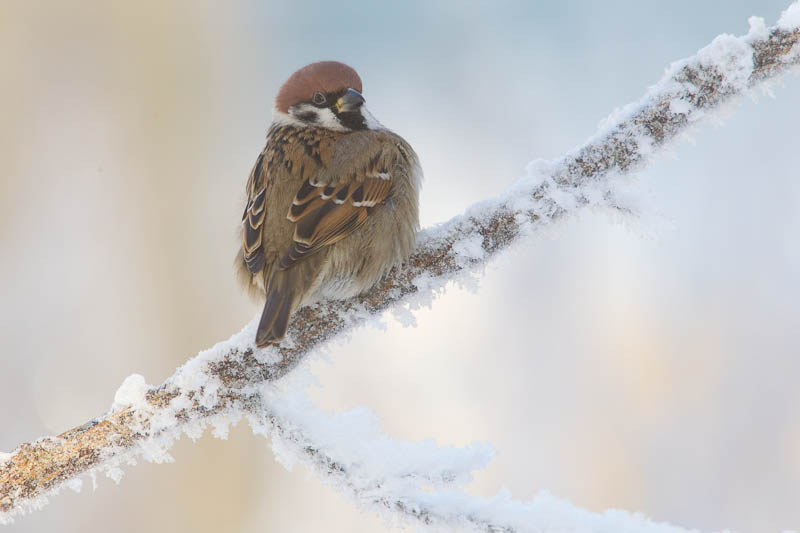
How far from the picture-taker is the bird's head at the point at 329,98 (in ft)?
9.33

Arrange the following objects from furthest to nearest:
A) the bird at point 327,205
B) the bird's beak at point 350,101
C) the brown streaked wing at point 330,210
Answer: the bird's beak at point 350,101
the brown streaked wing at point 330,210
the bird at point 327,205

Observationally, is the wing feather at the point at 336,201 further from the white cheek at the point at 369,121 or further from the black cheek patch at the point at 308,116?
the black cheek patch at the point at 308,116

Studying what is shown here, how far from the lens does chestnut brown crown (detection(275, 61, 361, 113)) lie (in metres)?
2.87

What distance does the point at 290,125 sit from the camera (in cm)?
299

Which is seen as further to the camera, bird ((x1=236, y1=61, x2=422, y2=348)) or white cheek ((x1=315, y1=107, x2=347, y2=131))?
white cheek ((x1=315, y1=107, x2=347, y2=131))

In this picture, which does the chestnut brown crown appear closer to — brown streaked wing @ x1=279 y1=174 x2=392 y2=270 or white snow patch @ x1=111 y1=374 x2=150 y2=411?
brown streaked wing @ x1=279 y1=174 x2=392 y2=270

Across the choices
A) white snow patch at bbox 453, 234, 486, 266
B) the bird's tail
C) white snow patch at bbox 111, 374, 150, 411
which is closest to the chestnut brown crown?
the bird's tail

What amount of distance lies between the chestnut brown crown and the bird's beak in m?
0.04

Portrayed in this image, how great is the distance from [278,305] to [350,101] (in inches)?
44.4

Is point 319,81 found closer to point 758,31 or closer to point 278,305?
point 278,305

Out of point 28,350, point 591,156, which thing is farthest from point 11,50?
point 591,156

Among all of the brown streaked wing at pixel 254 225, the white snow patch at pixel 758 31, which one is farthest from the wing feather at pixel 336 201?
the white snow patch at pixel 758 31

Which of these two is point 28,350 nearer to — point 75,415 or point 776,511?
point 75,415

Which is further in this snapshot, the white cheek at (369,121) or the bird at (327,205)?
the white cheek at (369,121)
